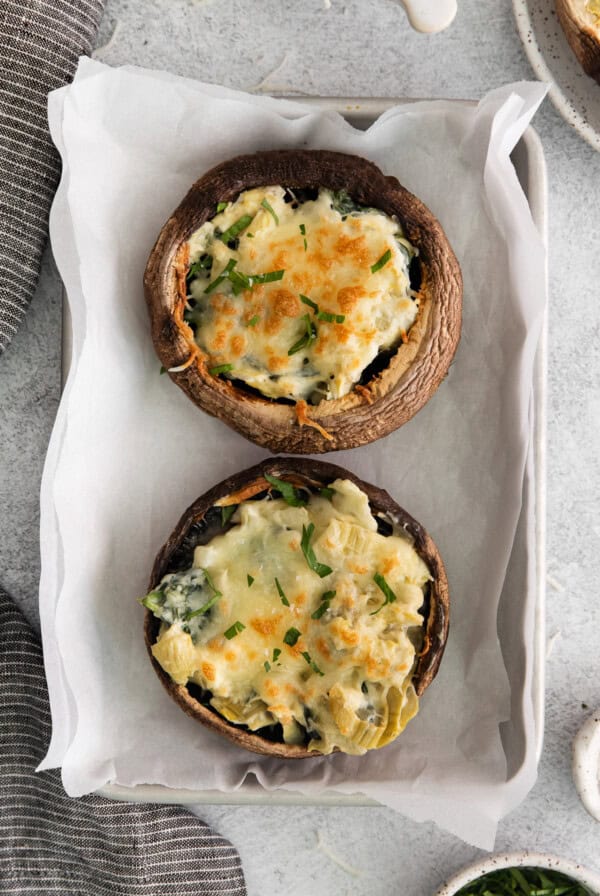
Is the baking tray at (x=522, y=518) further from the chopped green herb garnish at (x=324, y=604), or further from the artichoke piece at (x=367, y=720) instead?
the chopped green herb garnish at (x=324, y=604)

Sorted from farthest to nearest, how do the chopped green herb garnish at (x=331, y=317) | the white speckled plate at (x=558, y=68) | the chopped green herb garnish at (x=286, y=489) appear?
1. the white speckled plate at (x=558, y=68)
2. the chopped green herb garnish at (x=286, y=489)
3. the chopped green herb garnish at (x=331, y=317)

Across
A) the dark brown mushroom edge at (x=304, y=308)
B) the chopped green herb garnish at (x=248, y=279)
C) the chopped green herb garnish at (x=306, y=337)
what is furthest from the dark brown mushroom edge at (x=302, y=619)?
the chopped green herb garnish at (x=248, y=279)

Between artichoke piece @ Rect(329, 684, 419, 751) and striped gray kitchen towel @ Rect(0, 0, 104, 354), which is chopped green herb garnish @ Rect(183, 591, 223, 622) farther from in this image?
striped gray kitchen towel @ Rect(0, 0, 104, 354)

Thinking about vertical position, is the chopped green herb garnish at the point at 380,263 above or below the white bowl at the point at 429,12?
below

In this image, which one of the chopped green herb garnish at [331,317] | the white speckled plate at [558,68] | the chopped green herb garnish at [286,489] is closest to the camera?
the chopped green herb garnish at [331,317]

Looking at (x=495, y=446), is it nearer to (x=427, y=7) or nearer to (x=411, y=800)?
(x=411, y=800)

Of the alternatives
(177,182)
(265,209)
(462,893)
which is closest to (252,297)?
(265,209)

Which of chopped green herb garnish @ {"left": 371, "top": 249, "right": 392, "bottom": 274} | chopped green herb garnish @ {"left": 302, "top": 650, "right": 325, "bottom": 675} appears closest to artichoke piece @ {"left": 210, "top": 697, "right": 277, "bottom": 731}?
chopped green herb garnish @ {"left": 302, "top": 650, "right": 325, "bottom": 675}
